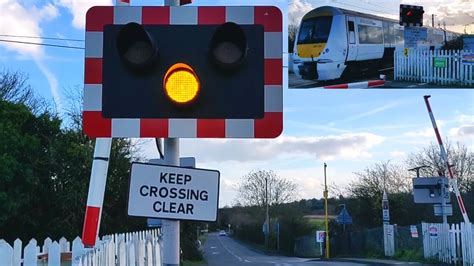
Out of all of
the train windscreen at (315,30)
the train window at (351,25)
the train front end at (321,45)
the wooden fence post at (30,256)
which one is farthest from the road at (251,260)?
the wooden fence post at (30,256)

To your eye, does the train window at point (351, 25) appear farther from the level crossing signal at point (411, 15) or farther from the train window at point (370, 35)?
the level crossing signal at point (411, 15)

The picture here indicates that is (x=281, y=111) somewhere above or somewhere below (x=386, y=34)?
below

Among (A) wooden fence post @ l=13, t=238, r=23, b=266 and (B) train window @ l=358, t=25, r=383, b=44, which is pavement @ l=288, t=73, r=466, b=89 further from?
(A) wooden fence post @ l=13, t=238, r=23, b=266

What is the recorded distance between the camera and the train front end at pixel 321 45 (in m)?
21.9

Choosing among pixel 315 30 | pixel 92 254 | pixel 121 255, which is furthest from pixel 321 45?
pixel 92 254

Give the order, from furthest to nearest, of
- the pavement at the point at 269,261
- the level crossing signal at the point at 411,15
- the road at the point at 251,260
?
the road at the point at 251,260 < the pavement at the point at 269,261 < the level crossing signal at the point at 411,15

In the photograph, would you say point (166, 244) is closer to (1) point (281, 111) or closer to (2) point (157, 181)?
(2) point (157, 181)

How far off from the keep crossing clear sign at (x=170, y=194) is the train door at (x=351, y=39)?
18390 millimetres

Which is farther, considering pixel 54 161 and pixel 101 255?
pixel 54 161

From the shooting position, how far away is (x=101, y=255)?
729cm

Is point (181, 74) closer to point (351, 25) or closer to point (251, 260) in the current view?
point (351, 25)

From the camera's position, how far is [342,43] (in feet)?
71.6

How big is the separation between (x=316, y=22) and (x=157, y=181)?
745 inches

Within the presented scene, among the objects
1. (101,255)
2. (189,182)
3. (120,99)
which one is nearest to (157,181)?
(189,182)
